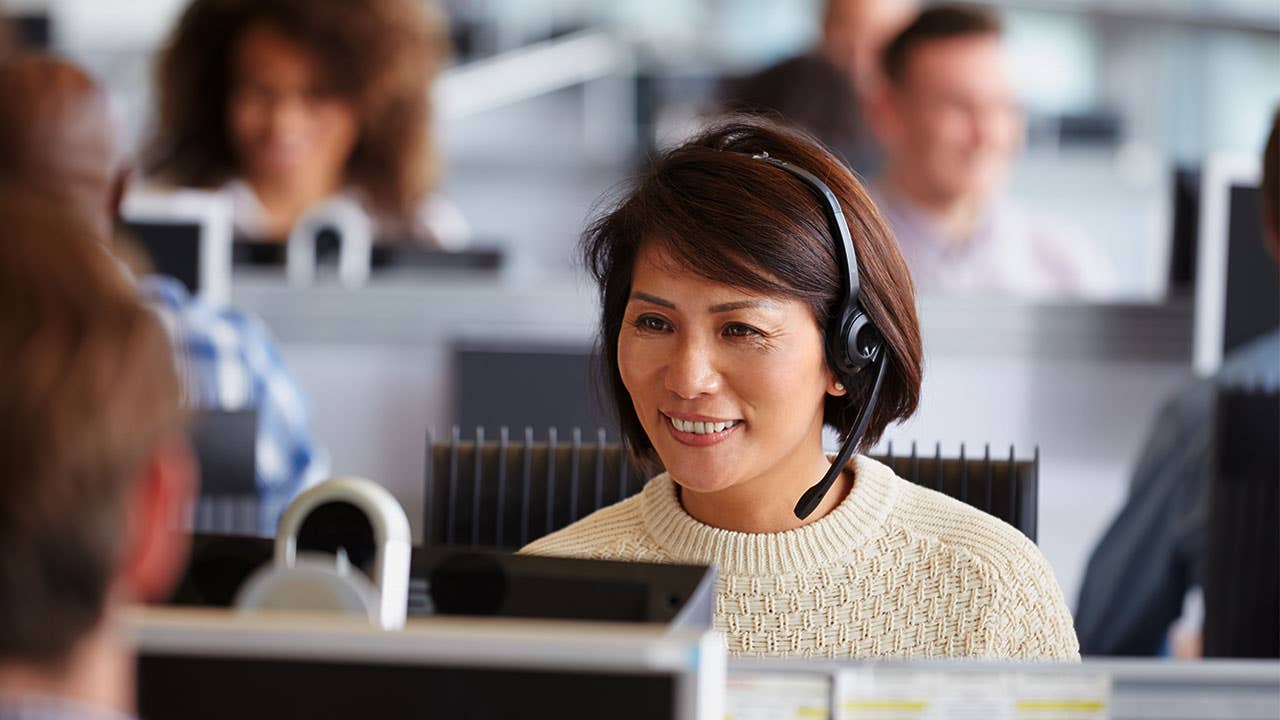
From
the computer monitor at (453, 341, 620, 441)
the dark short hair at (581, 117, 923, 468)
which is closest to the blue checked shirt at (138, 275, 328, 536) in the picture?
the computer monitor at (453, 341, 620, 441)

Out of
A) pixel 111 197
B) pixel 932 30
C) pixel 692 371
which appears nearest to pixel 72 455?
pixel 692 371

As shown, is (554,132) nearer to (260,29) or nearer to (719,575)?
(260,29)

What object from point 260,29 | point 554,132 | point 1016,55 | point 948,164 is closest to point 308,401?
point 260,29

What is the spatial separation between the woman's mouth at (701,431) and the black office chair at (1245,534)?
710 mm

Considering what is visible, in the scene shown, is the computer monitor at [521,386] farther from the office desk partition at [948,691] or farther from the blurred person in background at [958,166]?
the office desk partition at [948,691]

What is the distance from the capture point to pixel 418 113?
3.24 meters

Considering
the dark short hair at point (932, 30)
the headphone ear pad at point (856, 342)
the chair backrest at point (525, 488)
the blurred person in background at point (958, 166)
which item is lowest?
the chair backrest at point (525, 488)

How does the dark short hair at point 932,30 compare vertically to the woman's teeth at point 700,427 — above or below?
above

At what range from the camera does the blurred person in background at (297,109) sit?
295cm

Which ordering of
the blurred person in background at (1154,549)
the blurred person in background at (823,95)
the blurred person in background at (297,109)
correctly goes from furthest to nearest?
the blurred person in background at (823,95), the blurred person in background at (297,109), the blurred person in background at (1154,549)

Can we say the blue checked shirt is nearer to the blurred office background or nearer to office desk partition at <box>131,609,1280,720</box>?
office desk partition at <box>131,609,1280,720</box>

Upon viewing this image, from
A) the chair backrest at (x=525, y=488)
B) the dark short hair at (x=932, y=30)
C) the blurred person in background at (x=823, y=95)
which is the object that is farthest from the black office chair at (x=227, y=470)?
the blurred person in background at (x=823, y=95)

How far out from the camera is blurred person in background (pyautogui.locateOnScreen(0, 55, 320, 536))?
1624 millimetres

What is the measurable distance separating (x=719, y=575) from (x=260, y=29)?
1.98 meters
